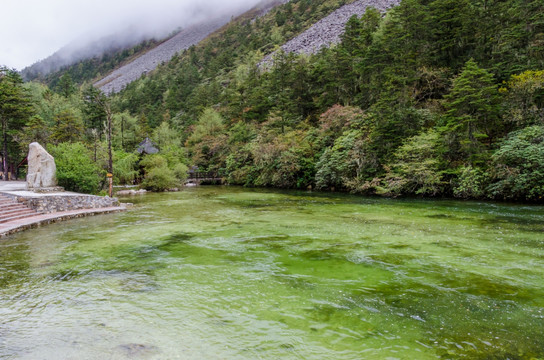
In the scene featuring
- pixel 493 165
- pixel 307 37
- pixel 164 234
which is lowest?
pixel 164 234

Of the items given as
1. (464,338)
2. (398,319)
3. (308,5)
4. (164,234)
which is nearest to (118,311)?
(398,319)

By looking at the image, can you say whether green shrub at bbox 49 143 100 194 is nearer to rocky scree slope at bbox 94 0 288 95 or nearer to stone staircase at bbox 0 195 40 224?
stone staircase at bbox 0 195 40 224

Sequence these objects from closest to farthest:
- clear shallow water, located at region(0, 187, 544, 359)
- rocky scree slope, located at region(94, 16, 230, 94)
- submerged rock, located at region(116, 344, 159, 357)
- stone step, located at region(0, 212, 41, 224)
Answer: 1. submerged rock, located at region(116, 344, 159, 357)
2. clear shallow water, located at region(0, 187, 544, 359)
3. stone step, located at region(0, 212, 41, 224)
4. rocky scree slope, located at region(94, 16, 230, 94)

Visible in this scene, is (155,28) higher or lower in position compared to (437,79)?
higher

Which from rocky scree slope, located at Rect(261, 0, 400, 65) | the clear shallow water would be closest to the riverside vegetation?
the clear shallow water

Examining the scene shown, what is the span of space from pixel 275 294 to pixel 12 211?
12.0 metres

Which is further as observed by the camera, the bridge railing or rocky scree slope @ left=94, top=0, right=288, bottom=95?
rocky scree slope @ left=94, top=0, right=288, bottom=95

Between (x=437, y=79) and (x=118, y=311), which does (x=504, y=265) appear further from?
(x=437, y=79)

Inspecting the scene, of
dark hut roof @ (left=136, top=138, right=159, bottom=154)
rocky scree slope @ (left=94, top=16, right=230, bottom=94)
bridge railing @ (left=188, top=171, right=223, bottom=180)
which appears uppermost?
rocky scree slope @ (left=94, top=16, right=230, bottom=94)

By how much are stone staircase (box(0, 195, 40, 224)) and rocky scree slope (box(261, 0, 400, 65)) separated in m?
52.7

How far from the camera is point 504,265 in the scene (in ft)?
20.9

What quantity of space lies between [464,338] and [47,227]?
12.6 m

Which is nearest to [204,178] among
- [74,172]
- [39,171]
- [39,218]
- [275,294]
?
[74,172]

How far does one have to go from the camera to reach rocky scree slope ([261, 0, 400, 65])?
5925cm
